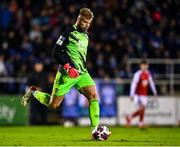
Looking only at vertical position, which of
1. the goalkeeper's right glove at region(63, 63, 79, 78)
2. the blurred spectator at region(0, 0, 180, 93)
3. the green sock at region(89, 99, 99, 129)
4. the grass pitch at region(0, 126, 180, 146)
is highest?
the blurred spectator at region(0, 0, 180, 93)

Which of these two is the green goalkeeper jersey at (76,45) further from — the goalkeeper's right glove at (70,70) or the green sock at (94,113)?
the green sock at (94,113)

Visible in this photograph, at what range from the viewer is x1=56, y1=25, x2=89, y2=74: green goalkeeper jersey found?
13844 millimetres

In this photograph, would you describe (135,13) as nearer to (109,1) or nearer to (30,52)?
(109,1)

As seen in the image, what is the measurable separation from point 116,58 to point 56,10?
3.52 m

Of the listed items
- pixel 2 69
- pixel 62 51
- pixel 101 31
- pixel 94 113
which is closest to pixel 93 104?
pixel 94 113

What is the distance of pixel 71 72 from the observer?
1359 centimetres

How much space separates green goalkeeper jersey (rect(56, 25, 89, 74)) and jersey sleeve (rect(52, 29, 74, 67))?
0.04 metres

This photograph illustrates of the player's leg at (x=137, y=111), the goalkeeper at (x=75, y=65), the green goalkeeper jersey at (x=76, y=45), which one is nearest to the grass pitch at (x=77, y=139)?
the goalkeeper at (x=75, y=65)

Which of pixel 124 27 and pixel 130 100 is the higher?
pixel 124 27

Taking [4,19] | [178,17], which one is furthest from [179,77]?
[4,19]

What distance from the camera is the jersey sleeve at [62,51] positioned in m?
13.7

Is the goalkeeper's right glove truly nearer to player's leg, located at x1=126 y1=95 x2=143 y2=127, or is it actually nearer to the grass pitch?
the grass pitch

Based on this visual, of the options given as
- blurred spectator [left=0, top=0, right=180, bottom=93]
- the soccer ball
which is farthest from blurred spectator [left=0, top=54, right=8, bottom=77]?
the soccer ball

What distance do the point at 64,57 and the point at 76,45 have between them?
1.40ft
